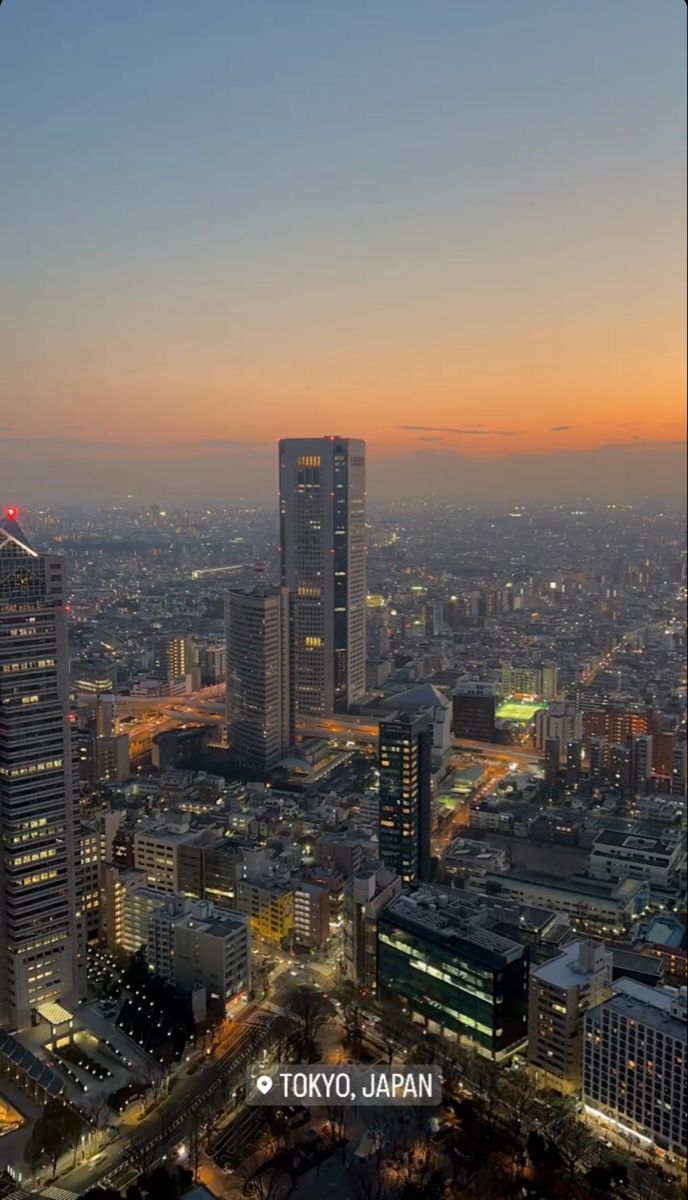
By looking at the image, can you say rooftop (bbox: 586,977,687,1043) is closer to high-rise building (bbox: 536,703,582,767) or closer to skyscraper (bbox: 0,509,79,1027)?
skyscraper (bbox: 0,509,79,1027)

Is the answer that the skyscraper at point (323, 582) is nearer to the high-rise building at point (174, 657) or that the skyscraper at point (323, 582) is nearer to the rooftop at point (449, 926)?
the high-rise building at point (174, 657)

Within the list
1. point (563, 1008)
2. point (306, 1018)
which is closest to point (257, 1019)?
point (306, 1018)

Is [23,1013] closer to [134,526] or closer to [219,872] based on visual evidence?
[219,872]

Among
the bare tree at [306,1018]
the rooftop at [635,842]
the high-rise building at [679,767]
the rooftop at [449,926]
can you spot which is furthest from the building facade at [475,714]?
the bare tree at [306,1018]

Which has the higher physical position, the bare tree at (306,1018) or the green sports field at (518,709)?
the green sports field at (518,709)

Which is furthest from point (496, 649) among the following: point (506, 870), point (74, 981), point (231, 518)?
point (74, 981)

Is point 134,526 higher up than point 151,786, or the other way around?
point 134,526
